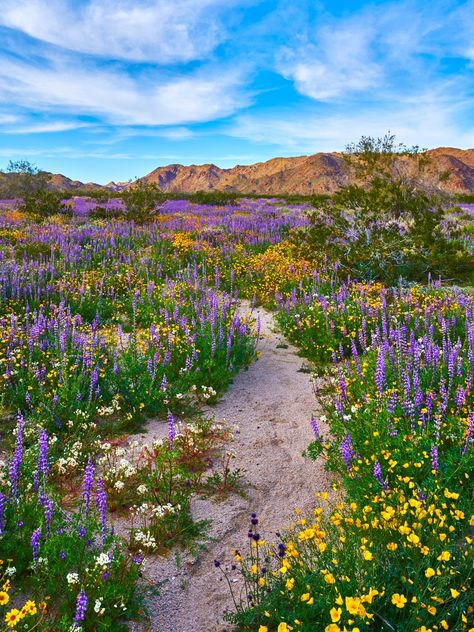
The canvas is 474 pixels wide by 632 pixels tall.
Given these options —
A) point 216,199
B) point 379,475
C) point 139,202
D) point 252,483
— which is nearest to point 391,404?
Result: point 379,475

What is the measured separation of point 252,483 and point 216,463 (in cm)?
54

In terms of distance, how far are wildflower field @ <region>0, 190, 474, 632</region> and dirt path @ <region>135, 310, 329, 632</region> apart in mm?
140

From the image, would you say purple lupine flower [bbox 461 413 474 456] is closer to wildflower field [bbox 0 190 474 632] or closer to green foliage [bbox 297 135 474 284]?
wildflower field [bbox 0 190 474 632]

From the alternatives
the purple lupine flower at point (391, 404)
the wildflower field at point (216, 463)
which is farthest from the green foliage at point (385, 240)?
the purple lupine flower at point (391, 404)

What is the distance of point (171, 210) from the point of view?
2977 centimetres

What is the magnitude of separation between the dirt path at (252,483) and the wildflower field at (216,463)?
14 centimetres

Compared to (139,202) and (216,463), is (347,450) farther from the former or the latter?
(139,202)

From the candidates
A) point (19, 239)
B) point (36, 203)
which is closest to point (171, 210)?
point (36, 203)

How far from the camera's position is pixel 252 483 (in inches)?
189

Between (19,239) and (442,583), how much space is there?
15.5 m

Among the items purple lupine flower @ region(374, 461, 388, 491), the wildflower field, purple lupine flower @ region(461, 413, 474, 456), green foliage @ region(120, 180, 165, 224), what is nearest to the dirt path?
the wildflower field

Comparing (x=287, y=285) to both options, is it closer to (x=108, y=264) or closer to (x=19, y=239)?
(x=108, y=264)

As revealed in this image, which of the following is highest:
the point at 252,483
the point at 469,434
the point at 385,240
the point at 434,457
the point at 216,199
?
the point at 216,199

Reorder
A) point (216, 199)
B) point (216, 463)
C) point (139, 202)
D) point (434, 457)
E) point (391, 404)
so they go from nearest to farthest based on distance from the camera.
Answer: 1. point (434, 457)
2. point (391, 404)
3. point (216, 463)
4. point (139, 202)
5. point (216, 199)
